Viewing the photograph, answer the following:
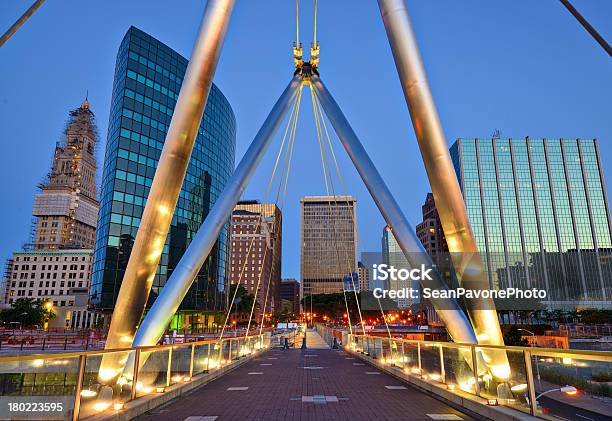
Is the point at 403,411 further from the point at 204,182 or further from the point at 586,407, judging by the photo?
the point at 204,182

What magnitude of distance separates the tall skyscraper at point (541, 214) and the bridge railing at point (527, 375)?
105 m

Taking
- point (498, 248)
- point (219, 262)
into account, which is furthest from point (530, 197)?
point (219, 262)

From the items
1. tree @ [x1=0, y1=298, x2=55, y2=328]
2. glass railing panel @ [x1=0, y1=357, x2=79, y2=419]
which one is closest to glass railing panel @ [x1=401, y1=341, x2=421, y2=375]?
glass railing panel @ [x1=0, y1=357, x2=79, y2=419]

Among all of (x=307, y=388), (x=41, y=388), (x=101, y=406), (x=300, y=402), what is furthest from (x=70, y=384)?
(x=307, y=388)

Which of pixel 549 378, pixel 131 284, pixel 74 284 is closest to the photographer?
pixel 549 378

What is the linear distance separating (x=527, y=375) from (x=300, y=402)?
176 inches

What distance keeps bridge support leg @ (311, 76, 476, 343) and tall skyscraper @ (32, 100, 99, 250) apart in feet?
504

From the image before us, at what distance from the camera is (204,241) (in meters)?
14.0

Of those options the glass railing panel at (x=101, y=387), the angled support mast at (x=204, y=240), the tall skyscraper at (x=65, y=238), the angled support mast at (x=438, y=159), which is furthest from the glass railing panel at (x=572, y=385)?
the tall skyscraper at (x=65, y=238)

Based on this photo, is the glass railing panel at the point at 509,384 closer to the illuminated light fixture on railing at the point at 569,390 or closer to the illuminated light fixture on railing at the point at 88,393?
the illuminated light fixture on railing at the point at 569,390

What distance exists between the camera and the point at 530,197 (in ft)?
374

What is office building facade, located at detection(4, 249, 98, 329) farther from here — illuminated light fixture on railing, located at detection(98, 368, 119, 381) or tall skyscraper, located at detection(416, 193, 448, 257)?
illuminated light fixture on railing, located at detection(98, 368, 119, 381)

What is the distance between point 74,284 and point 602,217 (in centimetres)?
14053

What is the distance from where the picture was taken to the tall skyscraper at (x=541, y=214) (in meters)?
108
